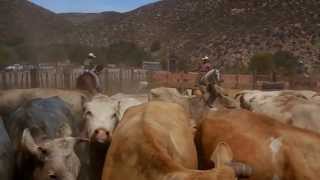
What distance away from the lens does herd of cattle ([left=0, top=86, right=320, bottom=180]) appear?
654 cm

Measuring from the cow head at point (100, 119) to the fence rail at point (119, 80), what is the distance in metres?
16.3

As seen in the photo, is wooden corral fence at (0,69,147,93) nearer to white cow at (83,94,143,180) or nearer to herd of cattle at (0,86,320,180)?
white cow at (83,94,143,180)

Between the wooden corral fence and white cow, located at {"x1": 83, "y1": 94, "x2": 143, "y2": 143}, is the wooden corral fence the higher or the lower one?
the lower one

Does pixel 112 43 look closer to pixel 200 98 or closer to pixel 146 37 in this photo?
pixel 146 37

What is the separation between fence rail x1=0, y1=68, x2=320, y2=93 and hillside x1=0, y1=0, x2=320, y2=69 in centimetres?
1989

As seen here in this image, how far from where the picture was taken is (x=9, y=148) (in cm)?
787

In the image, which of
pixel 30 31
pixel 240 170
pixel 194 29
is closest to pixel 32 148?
pixel 240 170

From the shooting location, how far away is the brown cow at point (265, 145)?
725cm

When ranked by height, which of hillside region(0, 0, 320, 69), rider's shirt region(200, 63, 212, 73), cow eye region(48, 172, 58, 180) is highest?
hillside region(0, 0, 320, 69)

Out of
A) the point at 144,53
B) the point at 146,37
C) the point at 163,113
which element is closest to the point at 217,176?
the point at 163,113

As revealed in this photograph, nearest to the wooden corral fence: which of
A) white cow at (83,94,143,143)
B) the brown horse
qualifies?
the brown horse

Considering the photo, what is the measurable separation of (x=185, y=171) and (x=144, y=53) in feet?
180

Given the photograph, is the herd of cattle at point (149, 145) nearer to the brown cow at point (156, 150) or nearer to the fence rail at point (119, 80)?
the brown cow at point (156, 150)

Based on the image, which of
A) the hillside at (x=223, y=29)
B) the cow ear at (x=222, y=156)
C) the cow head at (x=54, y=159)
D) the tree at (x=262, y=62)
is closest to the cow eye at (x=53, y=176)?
the cow head at (x=54, y=159)
